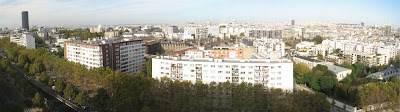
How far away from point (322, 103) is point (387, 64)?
6.56 m

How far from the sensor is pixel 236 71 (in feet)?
19.0

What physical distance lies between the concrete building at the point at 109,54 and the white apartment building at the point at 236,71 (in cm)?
268

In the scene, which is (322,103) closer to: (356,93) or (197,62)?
(356,93)

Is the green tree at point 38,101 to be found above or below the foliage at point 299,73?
below

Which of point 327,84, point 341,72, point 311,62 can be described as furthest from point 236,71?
point 311,62

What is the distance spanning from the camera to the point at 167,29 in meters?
28.4

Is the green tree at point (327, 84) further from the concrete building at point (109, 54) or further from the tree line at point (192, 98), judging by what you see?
the concrete building at point (109, 54)

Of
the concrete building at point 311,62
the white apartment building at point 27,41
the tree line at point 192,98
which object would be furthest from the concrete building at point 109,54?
the white apartment building at point 27,41

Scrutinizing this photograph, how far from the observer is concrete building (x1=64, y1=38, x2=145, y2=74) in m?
7.99

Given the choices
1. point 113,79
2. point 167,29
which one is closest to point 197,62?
point 113,79

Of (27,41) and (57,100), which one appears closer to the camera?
(57,100)

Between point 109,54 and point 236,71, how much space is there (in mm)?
4050

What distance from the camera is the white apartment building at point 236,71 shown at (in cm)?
570

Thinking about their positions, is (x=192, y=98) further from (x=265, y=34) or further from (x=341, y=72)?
(x=265, y=34)
